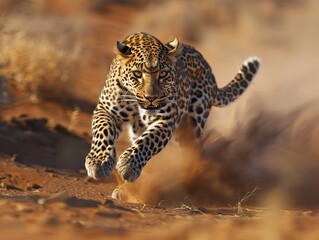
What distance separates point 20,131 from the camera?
11.9 m

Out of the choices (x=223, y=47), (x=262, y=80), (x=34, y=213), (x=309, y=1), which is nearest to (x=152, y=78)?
(x=34, y=213)

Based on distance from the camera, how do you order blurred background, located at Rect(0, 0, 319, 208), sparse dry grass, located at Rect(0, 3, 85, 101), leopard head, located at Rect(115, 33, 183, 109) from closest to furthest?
leopard head, located at Rect(115, 33, 183, 109)
blurred background, located at Rect(0, 0, 319, 208)
sparse dry grass, located at Rect(0, 3, 85, 101)

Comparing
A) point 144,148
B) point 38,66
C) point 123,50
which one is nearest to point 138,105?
point 144,148

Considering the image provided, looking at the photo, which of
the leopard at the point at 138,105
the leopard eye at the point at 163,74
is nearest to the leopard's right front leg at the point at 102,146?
the leopard at the point at 138,105

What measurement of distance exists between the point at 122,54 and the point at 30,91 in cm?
645

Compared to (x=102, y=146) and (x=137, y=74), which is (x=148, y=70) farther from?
(x=102, y=146)

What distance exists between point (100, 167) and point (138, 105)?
35.4 inches

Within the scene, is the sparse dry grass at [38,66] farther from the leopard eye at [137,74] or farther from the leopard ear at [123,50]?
the leopard eye at [137,74]

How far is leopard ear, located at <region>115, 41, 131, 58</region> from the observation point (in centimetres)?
847

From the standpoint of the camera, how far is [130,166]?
25.3 ft

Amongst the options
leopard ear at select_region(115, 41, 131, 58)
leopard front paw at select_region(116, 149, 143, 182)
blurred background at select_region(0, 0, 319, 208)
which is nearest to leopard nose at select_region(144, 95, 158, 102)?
leopard front paw at select_region(116, 149, 143, 182)

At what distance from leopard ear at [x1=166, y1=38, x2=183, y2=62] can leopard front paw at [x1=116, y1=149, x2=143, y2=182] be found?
1.22 meters

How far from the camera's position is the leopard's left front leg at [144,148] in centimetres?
771

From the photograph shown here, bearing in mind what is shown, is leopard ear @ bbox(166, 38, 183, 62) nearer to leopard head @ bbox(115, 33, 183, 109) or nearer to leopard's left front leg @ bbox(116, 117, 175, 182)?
leopard head @ bbox(115, 33, 183, 109)
